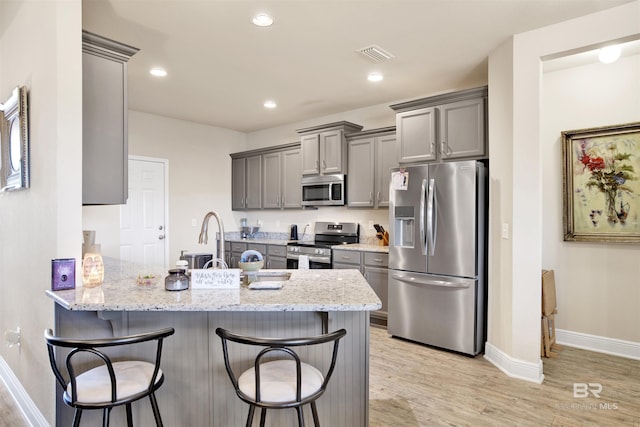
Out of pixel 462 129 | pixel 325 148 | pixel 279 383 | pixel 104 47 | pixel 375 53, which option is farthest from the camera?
pixel 325 148

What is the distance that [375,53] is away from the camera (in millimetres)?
3322

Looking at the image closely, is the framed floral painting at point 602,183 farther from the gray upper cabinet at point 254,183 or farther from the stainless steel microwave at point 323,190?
the gray upper cabinet at point 254,183

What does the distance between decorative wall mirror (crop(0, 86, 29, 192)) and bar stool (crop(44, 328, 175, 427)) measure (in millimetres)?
1348

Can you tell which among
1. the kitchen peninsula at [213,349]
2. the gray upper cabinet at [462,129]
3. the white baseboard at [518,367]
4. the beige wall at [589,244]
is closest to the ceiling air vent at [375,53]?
the gray upper cabinet at [462,129]

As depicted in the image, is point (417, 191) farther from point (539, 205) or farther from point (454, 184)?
point (539, 205)

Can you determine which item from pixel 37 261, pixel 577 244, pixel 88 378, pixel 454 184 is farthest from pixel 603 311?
pixel 37 261

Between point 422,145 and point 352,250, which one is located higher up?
point 422,145

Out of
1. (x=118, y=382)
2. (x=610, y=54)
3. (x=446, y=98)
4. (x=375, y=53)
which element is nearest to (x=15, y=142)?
(x=118, y=382)

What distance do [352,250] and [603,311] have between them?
2519 millimetres

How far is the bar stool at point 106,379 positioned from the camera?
1459 millimetres

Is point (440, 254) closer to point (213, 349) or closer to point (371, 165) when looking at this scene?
point (371, 165)

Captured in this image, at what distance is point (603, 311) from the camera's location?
11.6 feet

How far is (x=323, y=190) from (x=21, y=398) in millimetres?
3656

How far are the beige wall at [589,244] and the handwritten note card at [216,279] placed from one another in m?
3.16
